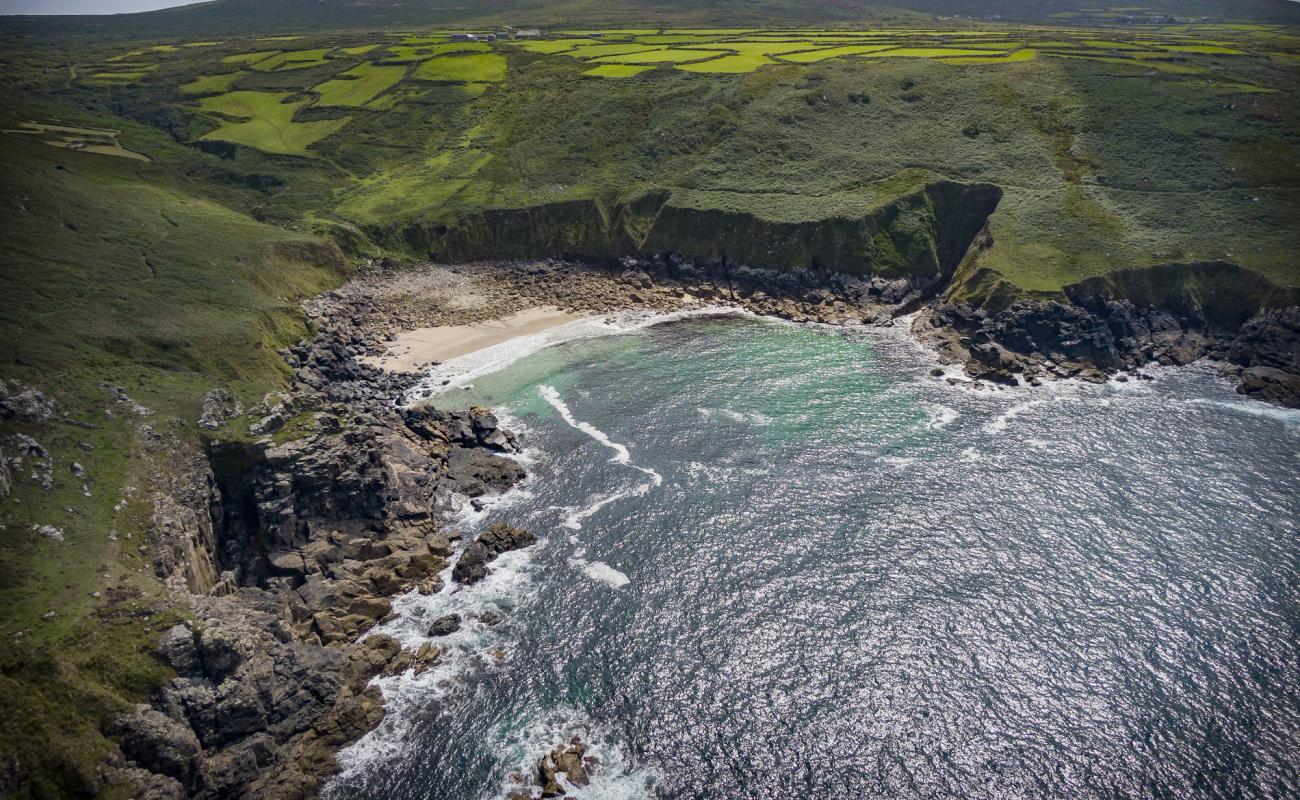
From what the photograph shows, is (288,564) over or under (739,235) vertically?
under

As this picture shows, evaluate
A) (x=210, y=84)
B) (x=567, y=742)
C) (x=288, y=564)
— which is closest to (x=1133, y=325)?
(x=567, y=742)

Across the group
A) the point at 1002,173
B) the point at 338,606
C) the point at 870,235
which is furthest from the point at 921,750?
the point at 1002,173

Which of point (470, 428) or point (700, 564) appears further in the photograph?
point (470, 428)

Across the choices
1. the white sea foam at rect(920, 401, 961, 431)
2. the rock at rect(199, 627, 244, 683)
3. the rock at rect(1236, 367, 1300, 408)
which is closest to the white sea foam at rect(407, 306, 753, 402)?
the white sea foam at rect(920, 401, 961, 431)

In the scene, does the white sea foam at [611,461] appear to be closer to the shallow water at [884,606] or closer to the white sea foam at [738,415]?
the shallow water at [884,606]

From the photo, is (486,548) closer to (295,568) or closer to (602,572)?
(602,572)

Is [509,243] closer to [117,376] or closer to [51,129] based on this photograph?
[117,376]
